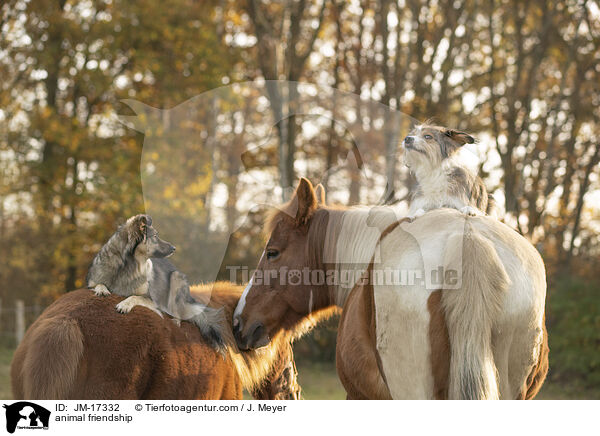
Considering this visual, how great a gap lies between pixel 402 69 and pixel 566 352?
4697 mm

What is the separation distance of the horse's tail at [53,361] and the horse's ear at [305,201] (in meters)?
1.26

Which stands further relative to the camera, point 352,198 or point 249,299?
point 352,198

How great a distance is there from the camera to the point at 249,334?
3127 mm

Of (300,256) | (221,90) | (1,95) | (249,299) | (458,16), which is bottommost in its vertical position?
(249,299)

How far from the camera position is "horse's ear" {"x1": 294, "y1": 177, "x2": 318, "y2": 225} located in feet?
9.84

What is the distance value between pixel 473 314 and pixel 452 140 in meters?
0.94

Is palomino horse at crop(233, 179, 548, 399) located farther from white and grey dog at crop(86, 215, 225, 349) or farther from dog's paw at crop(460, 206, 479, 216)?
white and grey dog at crop(86, 215, 225, 349)

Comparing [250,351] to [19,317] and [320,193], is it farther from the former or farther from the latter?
[19,317]

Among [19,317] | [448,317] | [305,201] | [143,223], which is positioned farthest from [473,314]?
[19,317]
